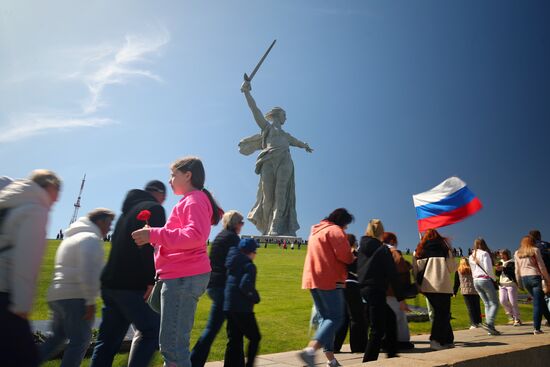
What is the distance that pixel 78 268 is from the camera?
394 centimetres

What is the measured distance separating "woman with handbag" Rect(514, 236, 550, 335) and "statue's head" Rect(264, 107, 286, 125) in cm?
3151

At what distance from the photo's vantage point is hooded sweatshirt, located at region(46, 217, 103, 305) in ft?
12.7

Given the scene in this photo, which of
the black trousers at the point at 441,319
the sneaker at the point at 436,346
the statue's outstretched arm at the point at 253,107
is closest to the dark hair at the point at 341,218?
the black trousers at the point at 441,319

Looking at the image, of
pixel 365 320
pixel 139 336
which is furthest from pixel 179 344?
pixel 365 320

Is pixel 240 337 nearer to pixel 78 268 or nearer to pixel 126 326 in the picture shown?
pixel 126 326

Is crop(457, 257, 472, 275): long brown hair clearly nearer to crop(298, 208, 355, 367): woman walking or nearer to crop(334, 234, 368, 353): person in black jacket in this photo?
crop(334, 234, 368, 353): person in black jacket

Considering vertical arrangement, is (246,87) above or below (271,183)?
above

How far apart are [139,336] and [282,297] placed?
8115 millimetres

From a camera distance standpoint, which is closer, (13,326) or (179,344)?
(13,326)

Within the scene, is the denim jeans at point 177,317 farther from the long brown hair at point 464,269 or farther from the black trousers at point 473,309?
the black trousers at point 473,309

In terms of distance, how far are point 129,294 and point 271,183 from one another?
33363 mm

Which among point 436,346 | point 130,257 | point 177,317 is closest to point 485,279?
point 436,346

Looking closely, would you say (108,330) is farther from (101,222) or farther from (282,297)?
(282,297)

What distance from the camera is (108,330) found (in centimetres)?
392
